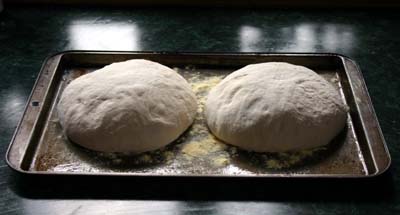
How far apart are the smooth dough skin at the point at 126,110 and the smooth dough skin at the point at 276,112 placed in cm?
10

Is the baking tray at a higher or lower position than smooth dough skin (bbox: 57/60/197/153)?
lower

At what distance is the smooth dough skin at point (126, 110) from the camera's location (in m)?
1.17

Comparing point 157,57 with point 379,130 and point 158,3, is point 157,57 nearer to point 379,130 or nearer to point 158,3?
point 158,3

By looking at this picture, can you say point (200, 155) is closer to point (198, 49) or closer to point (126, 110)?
point (126, 110)

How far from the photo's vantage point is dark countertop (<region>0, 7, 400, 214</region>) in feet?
3.47

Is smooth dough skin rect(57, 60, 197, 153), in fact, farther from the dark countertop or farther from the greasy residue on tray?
the dark countertop

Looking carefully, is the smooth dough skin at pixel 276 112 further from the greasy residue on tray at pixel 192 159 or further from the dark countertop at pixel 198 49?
the dark countertop at pixel 198 49

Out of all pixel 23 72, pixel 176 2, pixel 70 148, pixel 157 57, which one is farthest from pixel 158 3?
pixel 70 148

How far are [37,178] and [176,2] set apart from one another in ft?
3.37

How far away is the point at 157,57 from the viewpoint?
1.50 metres

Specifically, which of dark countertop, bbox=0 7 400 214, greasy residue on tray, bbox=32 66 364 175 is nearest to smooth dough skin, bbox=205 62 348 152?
greasy residue on tray, bbox=32 66 364 175

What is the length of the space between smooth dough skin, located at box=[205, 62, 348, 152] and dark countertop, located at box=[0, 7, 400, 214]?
0.43ft

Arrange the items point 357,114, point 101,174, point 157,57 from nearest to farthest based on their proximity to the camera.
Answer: point 101,174
point 357,114
point 157,57

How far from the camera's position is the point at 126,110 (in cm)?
119
